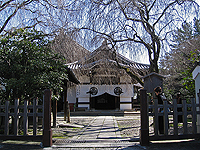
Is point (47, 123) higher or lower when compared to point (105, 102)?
higher

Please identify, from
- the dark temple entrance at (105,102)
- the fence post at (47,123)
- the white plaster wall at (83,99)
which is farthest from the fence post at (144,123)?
the dark temple entrance at (105,102)

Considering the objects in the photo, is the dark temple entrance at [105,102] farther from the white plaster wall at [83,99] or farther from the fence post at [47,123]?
the fence post at [47,123]

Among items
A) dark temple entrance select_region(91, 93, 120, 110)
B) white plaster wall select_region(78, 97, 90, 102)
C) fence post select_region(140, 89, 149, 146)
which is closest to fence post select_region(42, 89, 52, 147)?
fence post select_region(140, 89, 149, 146)

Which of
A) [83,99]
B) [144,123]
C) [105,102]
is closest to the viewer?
[144,123]

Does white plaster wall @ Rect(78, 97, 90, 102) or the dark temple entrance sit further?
the dark temple entrance

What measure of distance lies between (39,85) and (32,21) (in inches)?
80.0

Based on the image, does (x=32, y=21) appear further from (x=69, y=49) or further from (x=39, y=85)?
(x=39, y=85)

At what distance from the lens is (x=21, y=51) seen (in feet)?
18.2

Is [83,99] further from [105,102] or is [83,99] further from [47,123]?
[47,123]

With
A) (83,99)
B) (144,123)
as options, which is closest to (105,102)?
(83,99)

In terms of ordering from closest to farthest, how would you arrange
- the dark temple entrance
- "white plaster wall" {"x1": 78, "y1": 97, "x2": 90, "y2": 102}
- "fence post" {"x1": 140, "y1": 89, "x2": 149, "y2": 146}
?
"fence post" {"x1": 140, "y1": 89, "x2": 149, "y2": 146}
"white plaster wall" {"x1": 78, "y1": 97, "x2": 90, "y2": 102}
the dark temple entrance

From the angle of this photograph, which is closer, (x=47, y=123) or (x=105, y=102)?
(x=47, y=123)

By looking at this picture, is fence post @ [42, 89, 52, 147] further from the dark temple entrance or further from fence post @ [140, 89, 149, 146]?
the dark temple entrance

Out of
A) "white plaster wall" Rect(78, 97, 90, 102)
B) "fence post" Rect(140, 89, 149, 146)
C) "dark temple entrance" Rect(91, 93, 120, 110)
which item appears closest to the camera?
"fence post" Rect(140, 89, 149, 146)
